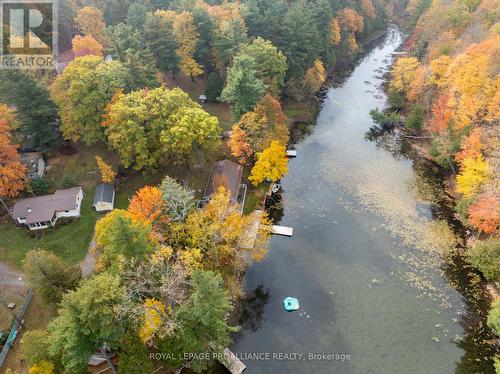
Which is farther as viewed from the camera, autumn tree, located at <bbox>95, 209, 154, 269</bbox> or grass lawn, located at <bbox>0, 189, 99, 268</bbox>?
grass lawn, located at <bbox>0, 189, 99, 268</bbox>

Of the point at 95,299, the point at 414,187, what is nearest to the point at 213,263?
the point at 95,299

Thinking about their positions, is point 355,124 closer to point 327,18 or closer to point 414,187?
point 414,187

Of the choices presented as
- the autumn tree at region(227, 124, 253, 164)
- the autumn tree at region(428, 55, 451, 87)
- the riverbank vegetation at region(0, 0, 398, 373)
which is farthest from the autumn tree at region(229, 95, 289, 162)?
the autumn tree at region(428, 55, 451, 87)

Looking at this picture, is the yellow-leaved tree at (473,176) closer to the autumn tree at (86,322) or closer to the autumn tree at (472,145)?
the autumn tree at (472,145)

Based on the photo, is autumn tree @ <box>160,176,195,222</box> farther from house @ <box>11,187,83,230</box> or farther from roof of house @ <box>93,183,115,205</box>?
house @ <box>11,187,83,230</box>

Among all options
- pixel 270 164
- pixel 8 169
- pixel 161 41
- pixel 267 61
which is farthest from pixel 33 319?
pixel 267 61

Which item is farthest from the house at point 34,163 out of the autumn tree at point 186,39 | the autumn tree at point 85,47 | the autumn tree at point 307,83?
the autumn tree at point 307,83
